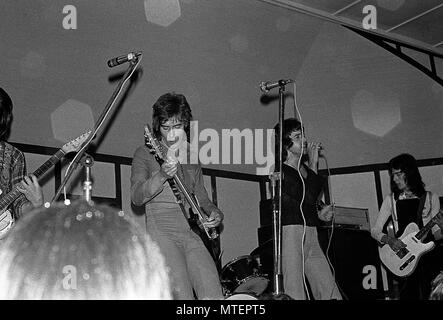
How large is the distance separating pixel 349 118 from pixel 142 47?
107 inches

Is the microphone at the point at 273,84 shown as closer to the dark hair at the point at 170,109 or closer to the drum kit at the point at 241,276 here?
the dark hair at the point at 170,109

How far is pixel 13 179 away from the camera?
3.10m

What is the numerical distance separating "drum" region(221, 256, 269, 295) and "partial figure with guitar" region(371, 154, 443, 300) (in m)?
1.38

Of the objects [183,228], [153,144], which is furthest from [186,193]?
[153,144]

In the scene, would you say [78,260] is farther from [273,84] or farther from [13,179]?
[273,84]

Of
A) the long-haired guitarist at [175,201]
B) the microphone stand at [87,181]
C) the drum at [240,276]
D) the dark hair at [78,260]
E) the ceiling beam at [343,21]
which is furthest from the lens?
the ceiling beam at [343,21]

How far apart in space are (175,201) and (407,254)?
9.13ft

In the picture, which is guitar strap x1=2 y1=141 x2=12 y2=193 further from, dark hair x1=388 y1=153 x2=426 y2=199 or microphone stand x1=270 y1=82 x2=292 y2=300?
dark hair x1=388 y1=153 x2=426 y2=199

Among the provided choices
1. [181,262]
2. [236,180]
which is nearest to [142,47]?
[236,180]

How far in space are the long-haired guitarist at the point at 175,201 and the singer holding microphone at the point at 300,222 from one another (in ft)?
2.32

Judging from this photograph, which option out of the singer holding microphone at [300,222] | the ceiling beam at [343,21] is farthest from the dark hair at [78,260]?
the ceiling beam at [343,21]

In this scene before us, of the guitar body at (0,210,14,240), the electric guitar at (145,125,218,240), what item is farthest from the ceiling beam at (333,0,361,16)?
the guitar body at (0,210,14,240)

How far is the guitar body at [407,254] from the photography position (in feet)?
16.4
